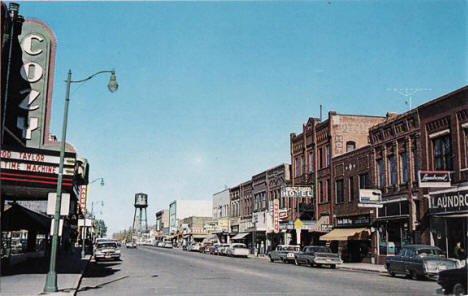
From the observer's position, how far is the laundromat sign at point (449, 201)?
95.2 ft

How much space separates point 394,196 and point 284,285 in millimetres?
19787

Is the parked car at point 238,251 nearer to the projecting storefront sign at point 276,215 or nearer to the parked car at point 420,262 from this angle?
the projecting storefront sign at point 276,215

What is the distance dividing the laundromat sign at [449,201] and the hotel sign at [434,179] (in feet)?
2.54

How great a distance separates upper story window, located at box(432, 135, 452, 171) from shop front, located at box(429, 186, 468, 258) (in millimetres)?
1792

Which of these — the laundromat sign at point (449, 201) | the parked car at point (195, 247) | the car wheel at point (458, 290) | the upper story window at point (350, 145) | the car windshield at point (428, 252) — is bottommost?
the parked car at point (195, 247)

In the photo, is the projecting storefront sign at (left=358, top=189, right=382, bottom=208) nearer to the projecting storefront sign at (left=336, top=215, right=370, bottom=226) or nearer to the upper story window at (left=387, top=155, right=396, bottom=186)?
the upper story window at (left=387, top=155, right=396, bottom=186)

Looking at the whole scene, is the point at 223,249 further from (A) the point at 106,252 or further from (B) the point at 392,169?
(B) the point at 392,169

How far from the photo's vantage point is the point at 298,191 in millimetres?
49750

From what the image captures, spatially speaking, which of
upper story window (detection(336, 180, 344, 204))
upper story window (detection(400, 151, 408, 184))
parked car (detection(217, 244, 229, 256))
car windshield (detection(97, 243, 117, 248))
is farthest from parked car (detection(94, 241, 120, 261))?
parked car (detection(217, 244, 229, 256))

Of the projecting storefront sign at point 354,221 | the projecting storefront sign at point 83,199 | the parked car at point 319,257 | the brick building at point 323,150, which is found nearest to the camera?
the parked car at point 319,257

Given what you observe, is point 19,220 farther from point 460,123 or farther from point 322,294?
point 460,123

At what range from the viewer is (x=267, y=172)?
65750 millimetres

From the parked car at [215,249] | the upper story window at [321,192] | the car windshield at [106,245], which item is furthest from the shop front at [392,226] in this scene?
the parked car at [215,249]

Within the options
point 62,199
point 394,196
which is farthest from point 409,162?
point 62,199
